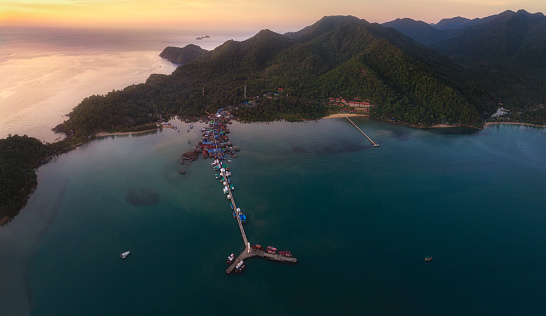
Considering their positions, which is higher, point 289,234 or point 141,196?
point 141,196

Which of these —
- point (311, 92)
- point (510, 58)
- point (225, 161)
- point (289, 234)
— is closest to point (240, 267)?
point (289, 234)

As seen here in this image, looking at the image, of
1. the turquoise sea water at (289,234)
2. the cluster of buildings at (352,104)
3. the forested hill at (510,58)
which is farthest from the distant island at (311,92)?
the turquoise sea water at (289,234)

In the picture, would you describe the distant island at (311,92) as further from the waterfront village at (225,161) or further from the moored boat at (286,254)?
the moored boat at (286,254)

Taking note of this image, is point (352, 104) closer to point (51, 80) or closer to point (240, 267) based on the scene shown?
point (240, 267)

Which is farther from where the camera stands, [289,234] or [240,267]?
[289,234]

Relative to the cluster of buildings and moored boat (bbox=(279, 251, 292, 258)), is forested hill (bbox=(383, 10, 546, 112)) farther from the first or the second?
moored boat (bbox=(279, 251, 292, 258))

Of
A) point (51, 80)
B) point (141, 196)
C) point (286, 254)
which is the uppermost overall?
point (51, 80)

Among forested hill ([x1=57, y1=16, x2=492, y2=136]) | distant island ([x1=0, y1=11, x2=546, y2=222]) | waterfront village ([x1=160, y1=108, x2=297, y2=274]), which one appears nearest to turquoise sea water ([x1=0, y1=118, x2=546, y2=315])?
waterfront village ([x1=160, y1=108, x2=297, y2=274])

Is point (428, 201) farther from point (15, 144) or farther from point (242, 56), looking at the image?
point (242, 56)

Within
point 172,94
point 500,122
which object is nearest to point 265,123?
point 172,94
